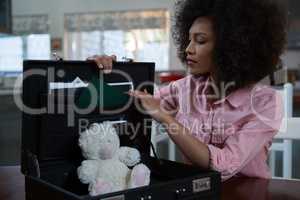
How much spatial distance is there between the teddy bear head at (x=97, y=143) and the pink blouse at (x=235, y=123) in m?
0.22

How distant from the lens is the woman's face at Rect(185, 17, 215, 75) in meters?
0.88

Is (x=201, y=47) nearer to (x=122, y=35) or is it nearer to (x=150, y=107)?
(x=150, y=107)

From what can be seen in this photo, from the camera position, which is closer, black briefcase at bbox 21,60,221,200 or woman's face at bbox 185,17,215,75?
black briefcase at bbox 21,60,221,200

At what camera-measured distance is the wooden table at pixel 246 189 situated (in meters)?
0.70

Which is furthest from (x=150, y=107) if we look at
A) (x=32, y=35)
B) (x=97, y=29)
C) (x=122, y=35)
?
(x=32, y=35)

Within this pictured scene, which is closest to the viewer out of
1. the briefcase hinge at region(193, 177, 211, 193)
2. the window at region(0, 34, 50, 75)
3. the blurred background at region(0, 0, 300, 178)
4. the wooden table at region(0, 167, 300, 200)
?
the briefcase hinge at region(193, 177, 211, 193)

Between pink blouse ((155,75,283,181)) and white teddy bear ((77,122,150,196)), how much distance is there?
0.62ft

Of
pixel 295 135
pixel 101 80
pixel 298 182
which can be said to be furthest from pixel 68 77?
pixel 295 135

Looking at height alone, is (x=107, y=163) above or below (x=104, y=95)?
below

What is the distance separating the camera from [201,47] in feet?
2.89

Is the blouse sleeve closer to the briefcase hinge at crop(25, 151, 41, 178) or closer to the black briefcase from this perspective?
the black briefcase

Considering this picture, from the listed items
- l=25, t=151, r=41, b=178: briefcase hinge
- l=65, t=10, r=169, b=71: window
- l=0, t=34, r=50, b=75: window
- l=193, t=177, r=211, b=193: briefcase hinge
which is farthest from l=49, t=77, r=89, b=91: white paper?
l=65, t=10, r=169, b=71: window

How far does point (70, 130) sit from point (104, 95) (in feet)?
0.31

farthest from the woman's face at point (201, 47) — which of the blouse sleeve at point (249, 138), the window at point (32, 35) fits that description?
the window at point (32, 35)
